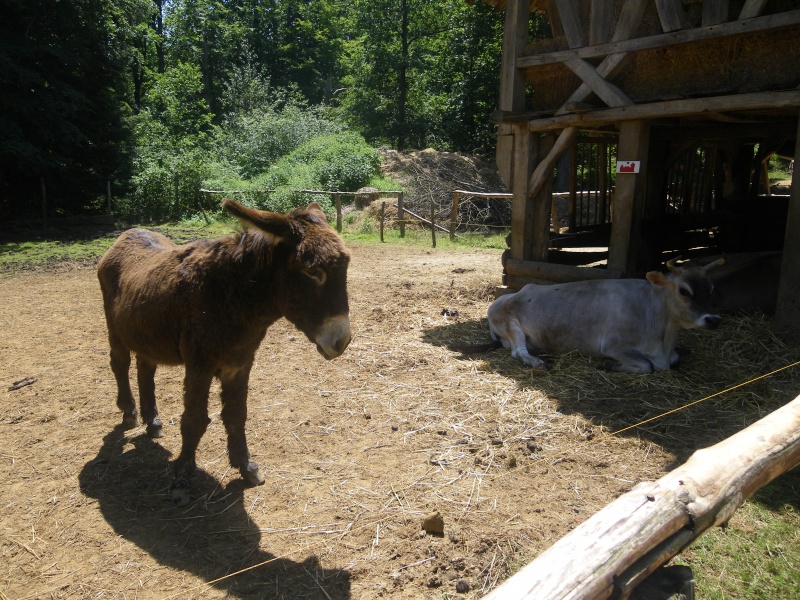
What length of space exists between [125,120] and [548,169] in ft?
69.4

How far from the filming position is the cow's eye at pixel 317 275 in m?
3.29

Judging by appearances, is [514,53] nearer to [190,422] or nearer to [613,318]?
[613,318]

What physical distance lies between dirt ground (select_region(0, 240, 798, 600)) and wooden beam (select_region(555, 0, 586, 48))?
13.5 ft

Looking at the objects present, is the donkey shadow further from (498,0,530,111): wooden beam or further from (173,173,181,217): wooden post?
(173,173,181,217): wooden post

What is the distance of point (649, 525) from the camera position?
197 centimetres

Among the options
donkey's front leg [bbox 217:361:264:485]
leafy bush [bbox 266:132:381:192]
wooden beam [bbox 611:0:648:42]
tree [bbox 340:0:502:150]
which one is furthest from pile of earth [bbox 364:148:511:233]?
donkey's front leg [bbox 217:361:264:485]

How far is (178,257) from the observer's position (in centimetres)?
400

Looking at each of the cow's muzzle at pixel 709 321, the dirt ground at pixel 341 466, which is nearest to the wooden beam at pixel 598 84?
the cow's muzzle at pixel 709 321

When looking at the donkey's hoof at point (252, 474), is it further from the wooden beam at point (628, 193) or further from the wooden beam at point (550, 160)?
the wooden beam at point (550, 160)

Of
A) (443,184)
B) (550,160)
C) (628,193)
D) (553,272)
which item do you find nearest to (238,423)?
(553,272)

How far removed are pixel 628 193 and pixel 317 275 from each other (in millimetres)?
5170

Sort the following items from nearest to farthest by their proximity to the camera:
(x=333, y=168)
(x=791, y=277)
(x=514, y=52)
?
(x=791, y=277)
(x=514, y=52)
(x=333, y=168)

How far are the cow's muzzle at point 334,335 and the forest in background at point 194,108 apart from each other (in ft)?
38.3

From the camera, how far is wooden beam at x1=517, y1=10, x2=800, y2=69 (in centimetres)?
575
